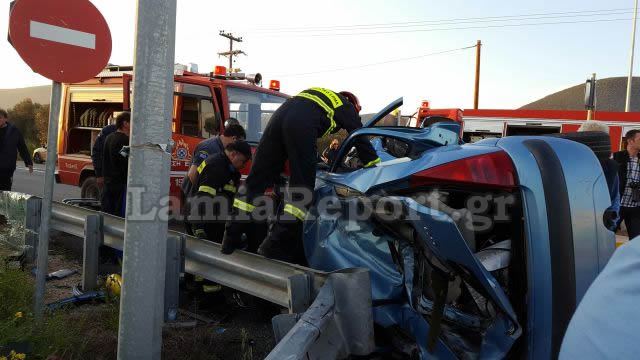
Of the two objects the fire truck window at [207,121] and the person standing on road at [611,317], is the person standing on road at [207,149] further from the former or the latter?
the person standing on road at [611,317]

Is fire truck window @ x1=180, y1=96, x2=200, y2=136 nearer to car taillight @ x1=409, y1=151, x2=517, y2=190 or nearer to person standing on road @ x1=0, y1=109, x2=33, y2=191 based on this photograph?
Result: person standing on road @ x1=0, y1=109, x2=33, y2=191

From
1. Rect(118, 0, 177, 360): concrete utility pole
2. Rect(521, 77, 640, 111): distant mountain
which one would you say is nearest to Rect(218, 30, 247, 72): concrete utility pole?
Rect(521, 77, 640, 111): distant mountain

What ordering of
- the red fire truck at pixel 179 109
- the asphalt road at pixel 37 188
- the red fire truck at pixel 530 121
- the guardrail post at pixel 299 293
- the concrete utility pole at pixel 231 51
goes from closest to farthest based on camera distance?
the guardrail post at pixel 299 293 → the red fire truck at pixel 179 109 → the red fire truck at pixel 530 121 → the asphalt road at pixel 37 188 → the concrete utility pole at pixel 231 51

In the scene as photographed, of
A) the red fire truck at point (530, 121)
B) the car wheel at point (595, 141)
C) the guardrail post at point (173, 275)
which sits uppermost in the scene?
the red fire truck at point (530, 121)

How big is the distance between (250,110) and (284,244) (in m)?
4.78

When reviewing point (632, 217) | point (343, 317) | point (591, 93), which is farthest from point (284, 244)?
point (591, 93)

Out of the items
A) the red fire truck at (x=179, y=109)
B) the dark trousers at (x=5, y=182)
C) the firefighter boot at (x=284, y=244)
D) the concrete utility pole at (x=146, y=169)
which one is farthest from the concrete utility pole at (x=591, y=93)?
the dark trousers at (x=5, y=182)

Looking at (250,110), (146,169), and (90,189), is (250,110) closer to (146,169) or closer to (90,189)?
(90,189)

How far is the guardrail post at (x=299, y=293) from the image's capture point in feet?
7.54

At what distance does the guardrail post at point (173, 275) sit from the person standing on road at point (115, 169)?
270 centimetres

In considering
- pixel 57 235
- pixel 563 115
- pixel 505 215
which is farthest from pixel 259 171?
pixel 563 115

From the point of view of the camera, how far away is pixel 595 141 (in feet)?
7.89

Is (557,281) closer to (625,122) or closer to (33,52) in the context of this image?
(33,52)

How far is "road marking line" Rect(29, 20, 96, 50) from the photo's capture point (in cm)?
288
